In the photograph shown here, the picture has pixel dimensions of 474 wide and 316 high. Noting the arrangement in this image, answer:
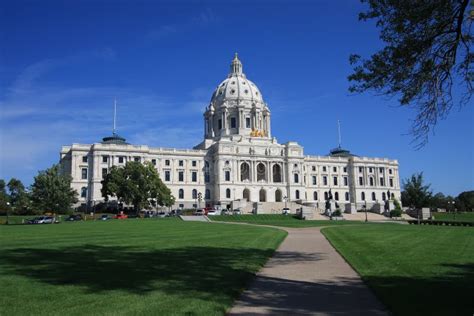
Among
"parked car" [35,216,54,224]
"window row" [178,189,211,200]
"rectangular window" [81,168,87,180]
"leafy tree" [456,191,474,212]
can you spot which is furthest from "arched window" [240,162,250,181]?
"parked car" [35,216,54,224]

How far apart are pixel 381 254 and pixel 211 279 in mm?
9802

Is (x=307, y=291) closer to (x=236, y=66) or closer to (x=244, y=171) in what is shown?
(x=244, y=171)

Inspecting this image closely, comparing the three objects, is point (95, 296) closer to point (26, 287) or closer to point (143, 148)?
point (26, 287)

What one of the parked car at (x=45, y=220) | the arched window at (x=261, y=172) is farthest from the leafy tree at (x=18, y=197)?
the arched window at (x=261, y=172)

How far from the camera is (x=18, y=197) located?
9338 cm

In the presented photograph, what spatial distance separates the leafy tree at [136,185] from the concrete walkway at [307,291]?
226 feet

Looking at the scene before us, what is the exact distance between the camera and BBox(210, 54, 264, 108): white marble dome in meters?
138

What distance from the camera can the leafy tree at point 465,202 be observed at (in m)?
140

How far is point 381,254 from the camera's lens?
65.7 feet

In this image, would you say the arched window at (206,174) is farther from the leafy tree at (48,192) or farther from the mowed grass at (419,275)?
the mowed grass at (419,275)

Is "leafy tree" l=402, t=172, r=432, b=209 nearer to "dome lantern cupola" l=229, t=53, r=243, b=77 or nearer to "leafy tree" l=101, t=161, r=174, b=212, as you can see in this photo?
"leafy tree" l=101, t=161, r=174, b=212

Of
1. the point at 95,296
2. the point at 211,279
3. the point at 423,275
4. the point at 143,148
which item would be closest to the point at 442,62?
the point at 423,275

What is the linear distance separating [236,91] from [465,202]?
89820 millimetres

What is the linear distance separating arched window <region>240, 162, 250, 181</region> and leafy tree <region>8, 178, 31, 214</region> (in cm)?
5597
